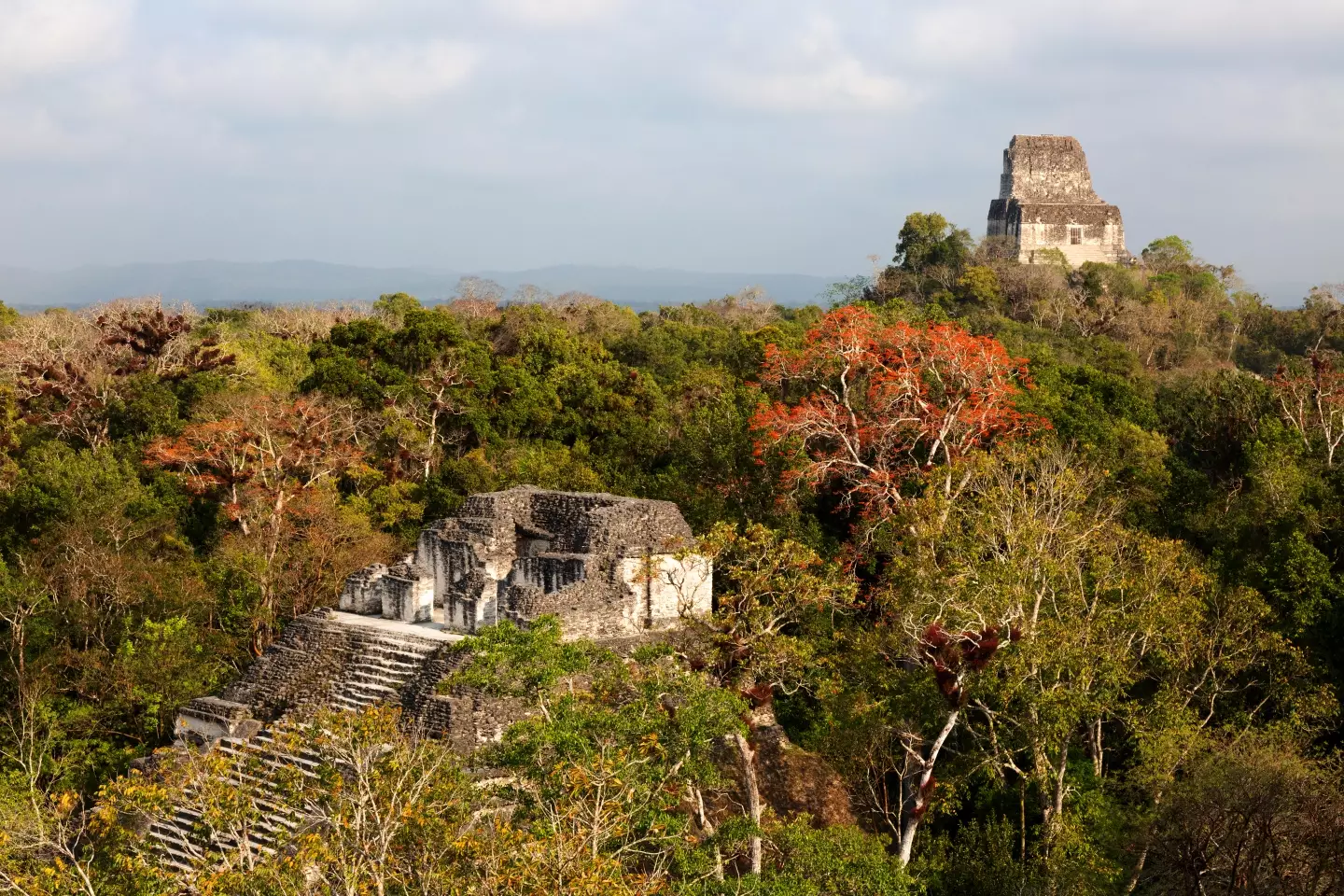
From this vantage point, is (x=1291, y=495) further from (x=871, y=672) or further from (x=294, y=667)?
(x=294, y=667)

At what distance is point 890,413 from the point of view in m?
19.5

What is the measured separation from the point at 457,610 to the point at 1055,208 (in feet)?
123

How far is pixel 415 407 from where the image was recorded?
2625cm

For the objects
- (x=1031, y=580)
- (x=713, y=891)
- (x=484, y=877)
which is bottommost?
(x=713, y=891)

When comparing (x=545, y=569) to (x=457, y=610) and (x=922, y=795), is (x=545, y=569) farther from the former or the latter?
(x=922, y=795)

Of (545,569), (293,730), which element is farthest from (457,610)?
(293,730)

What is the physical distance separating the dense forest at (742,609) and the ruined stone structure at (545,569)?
1.08 meters

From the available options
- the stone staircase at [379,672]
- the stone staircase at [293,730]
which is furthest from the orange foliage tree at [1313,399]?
the stone staircase at [293,730]

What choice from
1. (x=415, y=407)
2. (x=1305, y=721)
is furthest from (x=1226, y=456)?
(x=415, y=407)

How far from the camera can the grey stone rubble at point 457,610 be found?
1435 cm

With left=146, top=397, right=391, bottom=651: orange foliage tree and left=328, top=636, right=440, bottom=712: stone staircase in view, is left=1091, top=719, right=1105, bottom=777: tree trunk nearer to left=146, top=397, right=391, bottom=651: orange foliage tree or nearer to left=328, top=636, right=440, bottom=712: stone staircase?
left=328, top=636, right=440, bottom=712: stone staircase

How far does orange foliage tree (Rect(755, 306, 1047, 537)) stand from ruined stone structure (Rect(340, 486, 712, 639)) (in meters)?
2.62

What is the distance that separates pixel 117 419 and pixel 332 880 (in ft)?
62.5

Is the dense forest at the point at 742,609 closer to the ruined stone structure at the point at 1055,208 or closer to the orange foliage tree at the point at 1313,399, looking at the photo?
the orange foliage tree at the point at 1313,399
